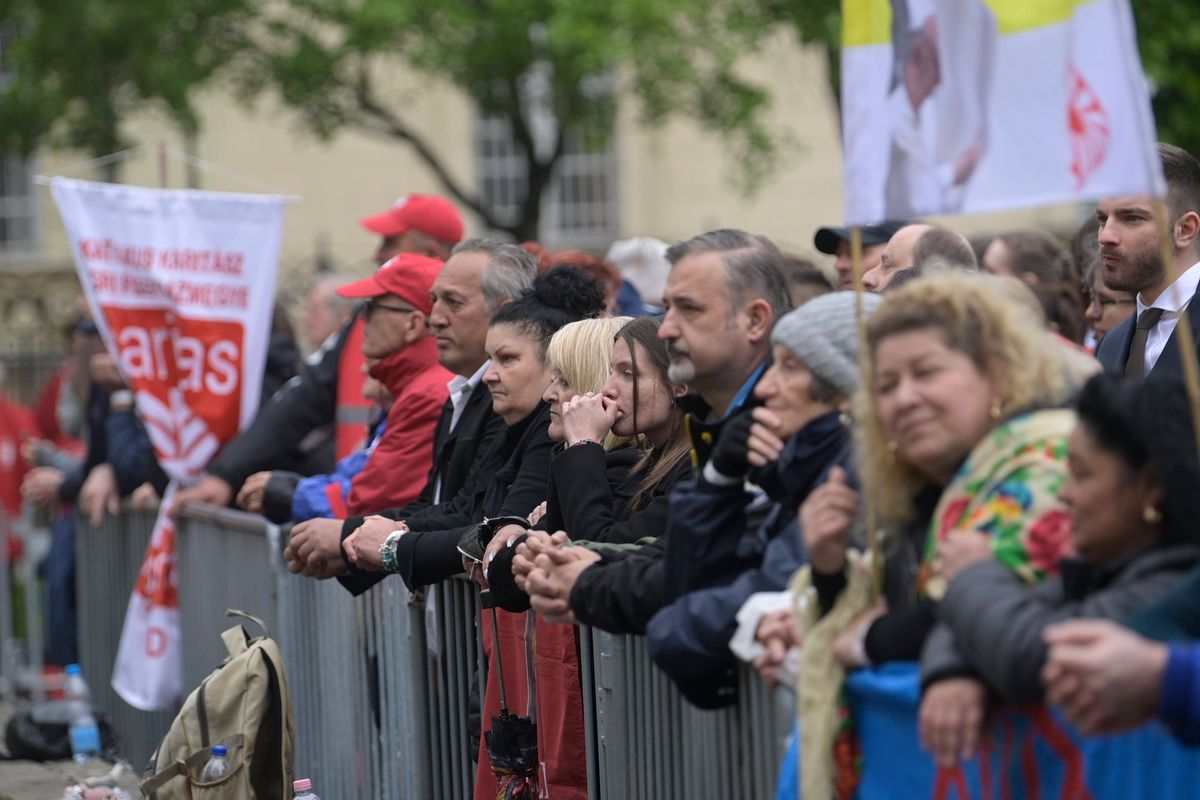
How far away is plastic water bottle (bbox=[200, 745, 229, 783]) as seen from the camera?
592 cm

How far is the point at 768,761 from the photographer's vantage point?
381cm

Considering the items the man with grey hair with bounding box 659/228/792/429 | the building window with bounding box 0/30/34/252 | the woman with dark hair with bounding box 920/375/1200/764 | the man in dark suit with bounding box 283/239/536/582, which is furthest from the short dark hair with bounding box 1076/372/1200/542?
the building window with bounding box 0/30/34/252

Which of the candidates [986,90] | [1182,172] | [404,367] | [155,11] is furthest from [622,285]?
[155,11]

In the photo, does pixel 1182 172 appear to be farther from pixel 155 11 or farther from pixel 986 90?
pixel 155 11

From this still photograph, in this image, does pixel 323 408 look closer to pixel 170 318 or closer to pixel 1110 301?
pixel 170 318

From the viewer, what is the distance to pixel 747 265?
4.64m

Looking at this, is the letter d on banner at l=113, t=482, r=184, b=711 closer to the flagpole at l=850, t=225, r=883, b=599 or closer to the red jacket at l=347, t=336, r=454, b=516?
the red jacket at l=347, t=336, r=454, b=516

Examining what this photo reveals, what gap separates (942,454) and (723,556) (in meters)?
0.84

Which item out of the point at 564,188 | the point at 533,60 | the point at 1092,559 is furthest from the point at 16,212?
the point at 1092,559

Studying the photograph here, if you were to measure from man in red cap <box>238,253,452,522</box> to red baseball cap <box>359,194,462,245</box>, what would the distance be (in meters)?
0.95

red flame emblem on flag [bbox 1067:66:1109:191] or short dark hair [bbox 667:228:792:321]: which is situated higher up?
red flame emblem on flag [bbox 1067:66:1109:191]

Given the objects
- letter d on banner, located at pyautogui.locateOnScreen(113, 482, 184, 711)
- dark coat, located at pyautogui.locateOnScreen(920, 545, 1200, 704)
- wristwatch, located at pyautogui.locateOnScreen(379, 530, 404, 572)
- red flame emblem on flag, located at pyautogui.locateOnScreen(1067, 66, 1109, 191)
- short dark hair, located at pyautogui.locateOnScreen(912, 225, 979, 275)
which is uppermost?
red flame emblem on flag, located at pyautogui.locateOnScreen(1067, 66, 1109, 191)

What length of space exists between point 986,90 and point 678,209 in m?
28.5

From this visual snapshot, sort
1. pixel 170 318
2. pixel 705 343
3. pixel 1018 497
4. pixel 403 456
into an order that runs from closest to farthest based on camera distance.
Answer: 1. pixel 1018 497
2. pixel 705 343
3. pixel 403 456
4. pixel 170 318
